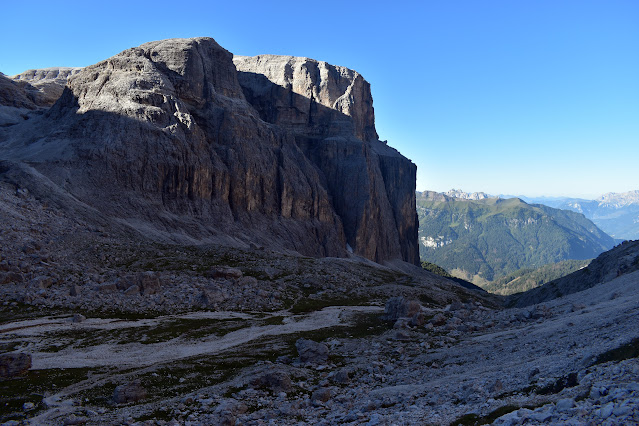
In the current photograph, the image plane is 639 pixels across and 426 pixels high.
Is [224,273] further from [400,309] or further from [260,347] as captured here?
[260,347]

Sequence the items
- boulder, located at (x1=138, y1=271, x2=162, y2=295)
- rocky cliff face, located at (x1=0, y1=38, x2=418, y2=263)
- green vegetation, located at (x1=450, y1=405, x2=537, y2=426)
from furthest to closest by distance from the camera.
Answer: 1. rocky cliff face, located at (x1=0, y1=38, x2=418, y2=263)
2. boulder, located at (x1=138, y1=271, x2=162, y2=295)
3. green vegetation, located at (x1=450, y1=405, x2=537, y2=426)

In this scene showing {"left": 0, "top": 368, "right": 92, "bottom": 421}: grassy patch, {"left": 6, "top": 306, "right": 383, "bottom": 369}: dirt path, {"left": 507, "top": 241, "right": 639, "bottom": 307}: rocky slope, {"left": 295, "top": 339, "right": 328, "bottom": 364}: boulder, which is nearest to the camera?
{"left": 0, "top": 368, "right": 92, "bottom": 421}: grassy patch

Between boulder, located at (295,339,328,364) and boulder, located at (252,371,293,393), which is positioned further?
boulder, located at (295,339,328,364)

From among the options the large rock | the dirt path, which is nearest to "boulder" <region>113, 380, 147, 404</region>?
the dirt path

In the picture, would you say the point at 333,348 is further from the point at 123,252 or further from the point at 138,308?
the point at 123,252

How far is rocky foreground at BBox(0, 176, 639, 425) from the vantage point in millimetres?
26531

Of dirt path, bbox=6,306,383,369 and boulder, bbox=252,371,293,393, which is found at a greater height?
boulder, bbox=252,371,293,393

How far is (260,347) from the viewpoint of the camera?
55.4 meters

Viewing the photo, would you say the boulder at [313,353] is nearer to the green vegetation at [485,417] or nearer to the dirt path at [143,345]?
the dirt path at [143,345]

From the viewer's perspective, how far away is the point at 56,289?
2837 inches

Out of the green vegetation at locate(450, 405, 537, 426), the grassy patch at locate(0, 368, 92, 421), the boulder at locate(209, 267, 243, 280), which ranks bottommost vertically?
the grassy patch at locate(0, 368, 92, 421)

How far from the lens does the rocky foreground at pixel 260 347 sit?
2653cm

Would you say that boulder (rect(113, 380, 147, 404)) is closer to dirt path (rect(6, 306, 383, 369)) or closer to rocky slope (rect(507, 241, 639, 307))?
dirt path (rect(6, 306, 383, 369))

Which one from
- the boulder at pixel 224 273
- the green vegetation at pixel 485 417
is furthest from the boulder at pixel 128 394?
the boulder at pixel 224 273
